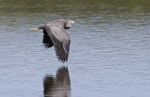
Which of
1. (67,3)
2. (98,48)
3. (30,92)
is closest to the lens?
(30,92)

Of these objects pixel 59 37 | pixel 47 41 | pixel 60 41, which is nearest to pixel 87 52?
pixel 47 41

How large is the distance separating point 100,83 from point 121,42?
29.5 feet

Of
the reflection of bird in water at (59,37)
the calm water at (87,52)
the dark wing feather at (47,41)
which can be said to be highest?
the reflection of bird in water at (59,37)

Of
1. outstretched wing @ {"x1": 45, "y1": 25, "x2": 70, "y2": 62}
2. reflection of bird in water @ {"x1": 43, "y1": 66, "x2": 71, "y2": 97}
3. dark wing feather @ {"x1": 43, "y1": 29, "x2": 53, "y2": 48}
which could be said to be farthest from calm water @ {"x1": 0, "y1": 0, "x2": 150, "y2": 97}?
outstretched wing @ {"x1": 45, "y1": 25, "x2": 70, "y2": 62}

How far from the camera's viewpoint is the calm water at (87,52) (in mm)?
20938

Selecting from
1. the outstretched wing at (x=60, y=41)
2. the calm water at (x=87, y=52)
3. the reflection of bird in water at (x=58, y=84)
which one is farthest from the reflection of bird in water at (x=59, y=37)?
the calm water at (x=87, y=52)

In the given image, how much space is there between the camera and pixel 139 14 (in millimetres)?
41844

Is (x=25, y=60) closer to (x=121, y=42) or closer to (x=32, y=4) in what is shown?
(x=121, y=42)

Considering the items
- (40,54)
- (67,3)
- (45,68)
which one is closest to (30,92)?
(45,68)

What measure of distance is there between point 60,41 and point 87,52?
189 inches

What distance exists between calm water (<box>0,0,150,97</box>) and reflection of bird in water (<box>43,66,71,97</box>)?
18 centimetres

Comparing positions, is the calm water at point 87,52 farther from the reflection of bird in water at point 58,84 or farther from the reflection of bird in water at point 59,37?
the reflection of bird in water at point 59,37

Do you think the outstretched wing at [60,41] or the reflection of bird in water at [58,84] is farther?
the outstretched wing at [60,41]

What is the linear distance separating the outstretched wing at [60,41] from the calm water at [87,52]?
2.55 feet
